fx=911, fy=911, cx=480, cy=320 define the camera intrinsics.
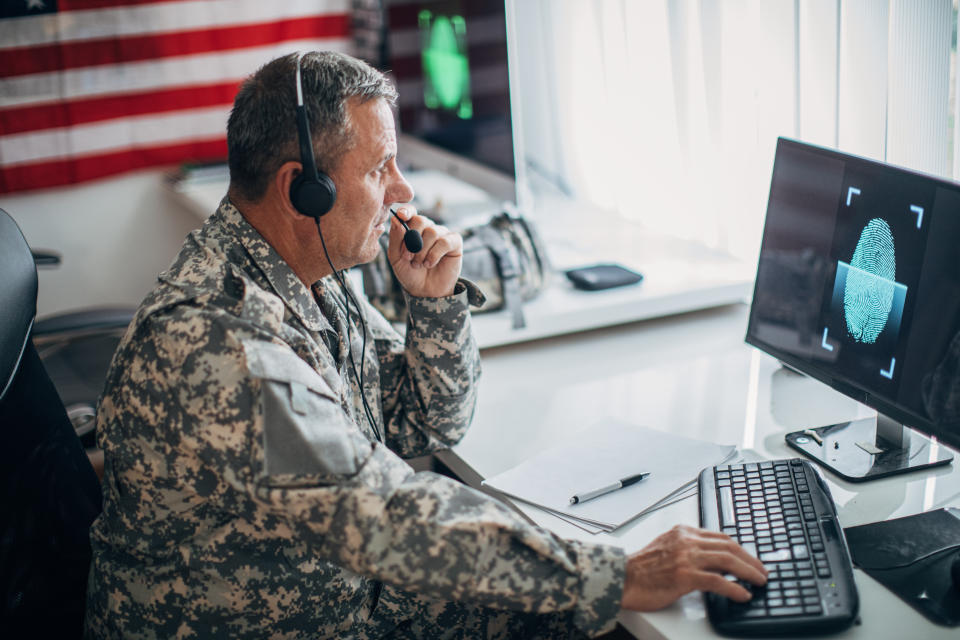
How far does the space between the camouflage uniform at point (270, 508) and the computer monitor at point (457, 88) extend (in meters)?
1.01

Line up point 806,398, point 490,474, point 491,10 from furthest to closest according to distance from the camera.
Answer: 1. point 491,10
2. point 806,398
3. point 490,474

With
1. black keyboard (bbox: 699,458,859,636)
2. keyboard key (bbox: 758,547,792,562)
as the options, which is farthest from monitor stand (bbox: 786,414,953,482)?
keyboard key (bbox: 758,547,792,562)

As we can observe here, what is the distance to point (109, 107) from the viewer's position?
9.96 feet

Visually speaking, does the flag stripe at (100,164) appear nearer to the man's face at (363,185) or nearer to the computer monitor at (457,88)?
the computer monitor at (457,88)

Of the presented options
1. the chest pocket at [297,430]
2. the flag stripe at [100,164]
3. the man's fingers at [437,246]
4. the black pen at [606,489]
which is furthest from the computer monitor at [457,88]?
the chest pocket at [297,430]

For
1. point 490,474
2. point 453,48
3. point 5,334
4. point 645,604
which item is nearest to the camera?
point 645,604

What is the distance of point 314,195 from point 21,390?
0.43 meters

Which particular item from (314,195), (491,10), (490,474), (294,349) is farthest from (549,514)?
(491,10)

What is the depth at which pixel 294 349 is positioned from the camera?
1021 millimetres

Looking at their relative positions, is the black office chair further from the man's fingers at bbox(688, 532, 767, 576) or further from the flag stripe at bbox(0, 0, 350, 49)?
the flag stripe at bbox(0, 0, 350, 49)

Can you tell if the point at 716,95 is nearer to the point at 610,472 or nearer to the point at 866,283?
the point at 866,283

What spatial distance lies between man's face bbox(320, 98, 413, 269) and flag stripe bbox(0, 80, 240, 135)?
7.33 ft

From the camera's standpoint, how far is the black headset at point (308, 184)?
39.2 inches

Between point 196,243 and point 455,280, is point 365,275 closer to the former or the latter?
point 455,280
